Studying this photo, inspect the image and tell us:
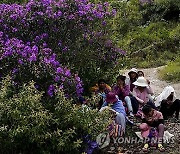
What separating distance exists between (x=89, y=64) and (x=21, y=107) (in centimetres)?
270

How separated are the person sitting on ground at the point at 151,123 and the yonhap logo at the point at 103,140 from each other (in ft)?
1.78

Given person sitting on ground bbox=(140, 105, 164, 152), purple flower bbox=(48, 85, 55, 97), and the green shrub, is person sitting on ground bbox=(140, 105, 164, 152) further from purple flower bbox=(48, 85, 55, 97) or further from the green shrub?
purple flower bbox=(48, 85, 55, 97)

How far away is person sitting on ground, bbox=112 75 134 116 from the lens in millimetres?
7824

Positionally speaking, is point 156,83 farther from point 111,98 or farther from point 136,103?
point 111,98

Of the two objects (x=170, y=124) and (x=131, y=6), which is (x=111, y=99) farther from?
(x=131, y=6)

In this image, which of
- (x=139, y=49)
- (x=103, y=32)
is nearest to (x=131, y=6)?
(x=139, y=49)

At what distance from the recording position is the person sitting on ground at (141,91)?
8.05 metres

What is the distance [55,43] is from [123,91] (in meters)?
1.47

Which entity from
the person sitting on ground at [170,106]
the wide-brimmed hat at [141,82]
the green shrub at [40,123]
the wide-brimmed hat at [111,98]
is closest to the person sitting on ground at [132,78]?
the wide-brimmed hat at [141,82]

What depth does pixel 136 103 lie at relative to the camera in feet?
26.1

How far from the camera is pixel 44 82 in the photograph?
6492 mm

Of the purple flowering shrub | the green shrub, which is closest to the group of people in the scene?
the purple flowering shrub

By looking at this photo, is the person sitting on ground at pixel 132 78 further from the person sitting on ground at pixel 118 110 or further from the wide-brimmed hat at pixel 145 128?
the wide-brimmed hat at pixel 145 128

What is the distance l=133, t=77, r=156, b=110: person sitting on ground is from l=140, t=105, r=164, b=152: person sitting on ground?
1185 millimetres
